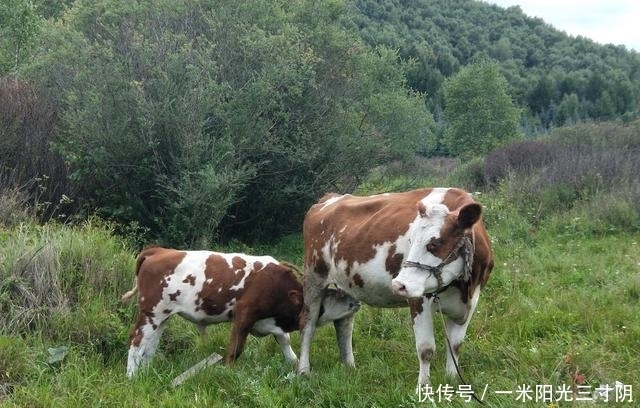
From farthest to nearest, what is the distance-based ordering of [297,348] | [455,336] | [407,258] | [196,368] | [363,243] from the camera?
[297,348] < [196,368] < [363,243] < [455,336] < [407,258]

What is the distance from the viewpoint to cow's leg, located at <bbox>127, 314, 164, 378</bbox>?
20.6ft

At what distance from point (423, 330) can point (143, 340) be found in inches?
108

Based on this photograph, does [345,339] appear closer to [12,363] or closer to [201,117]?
[12,363]

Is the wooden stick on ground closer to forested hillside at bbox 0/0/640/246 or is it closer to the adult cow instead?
the adult cow

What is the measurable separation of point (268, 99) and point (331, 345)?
559cm

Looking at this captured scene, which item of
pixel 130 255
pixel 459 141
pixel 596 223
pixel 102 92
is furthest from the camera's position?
pixel 459 141

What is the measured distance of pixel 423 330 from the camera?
5285mm

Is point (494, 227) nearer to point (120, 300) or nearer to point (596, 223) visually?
point (596, 223)

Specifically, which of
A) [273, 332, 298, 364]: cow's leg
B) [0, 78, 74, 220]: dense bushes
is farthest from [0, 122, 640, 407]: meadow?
[0, 78, 74, 220]: dense bushes

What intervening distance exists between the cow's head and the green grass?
0.95 metres

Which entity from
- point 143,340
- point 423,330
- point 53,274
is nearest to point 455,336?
point 423,330

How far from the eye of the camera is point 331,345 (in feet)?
23.5

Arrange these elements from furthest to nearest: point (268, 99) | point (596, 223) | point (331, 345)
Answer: point (596, 223) < point (268, 99) < point (331, 345)

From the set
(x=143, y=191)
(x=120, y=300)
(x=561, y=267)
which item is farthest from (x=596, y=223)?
(x=120, y=300)
